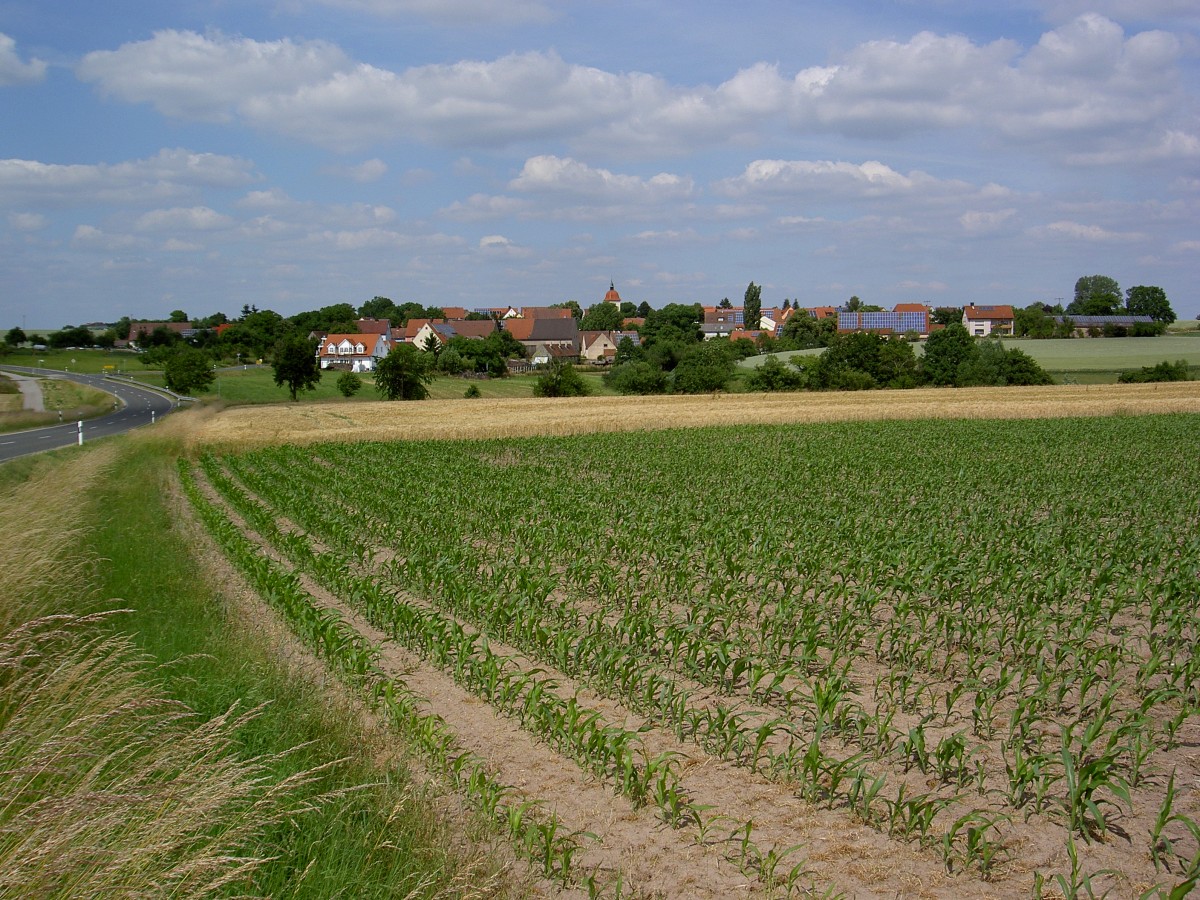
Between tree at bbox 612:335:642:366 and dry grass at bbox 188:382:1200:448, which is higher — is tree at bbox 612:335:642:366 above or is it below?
above

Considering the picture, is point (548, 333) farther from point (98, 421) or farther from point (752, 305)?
point (98, 421)

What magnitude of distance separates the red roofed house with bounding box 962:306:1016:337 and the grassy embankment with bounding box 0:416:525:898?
164 meters

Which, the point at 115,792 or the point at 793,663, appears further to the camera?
the point at 793,663

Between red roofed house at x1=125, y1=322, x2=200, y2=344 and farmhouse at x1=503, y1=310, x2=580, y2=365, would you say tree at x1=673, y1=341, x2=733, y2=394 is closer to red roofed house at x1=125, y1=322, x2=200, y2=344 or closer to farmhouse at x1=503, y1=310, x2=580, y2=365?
farmhouse at x1=503, y1=310, x2=580, y2=365

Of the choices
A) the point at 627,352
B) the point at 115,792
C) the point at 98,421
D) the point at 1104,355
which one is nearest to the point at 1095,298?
the point at 1104,355

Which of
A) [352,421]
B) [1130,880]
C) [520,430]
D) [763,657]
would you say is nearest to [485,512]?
[763,657]

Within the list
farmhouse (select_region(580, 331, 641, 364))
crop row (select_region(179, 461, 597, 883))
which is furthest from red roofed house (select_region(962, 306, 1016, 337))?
crop row (select_region(179, 461, 597, 883))

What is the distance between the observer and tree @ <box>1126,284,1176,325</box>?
152 meters

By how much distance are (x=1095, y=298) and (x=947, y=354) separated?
100716mm

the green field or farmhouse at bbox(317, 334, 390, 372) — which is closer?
the green field

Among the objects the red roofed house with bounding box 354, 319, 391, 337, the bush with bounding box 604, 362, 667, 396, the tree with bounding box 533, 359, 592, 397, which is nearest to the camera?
the tree with bounding box 533, 359, 592, 397

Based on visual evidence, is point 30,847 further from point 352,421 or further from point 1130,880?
point 352,421

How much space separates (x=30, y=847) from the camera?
3.95 m

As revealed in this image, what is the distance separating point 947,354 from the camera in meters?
81.2
